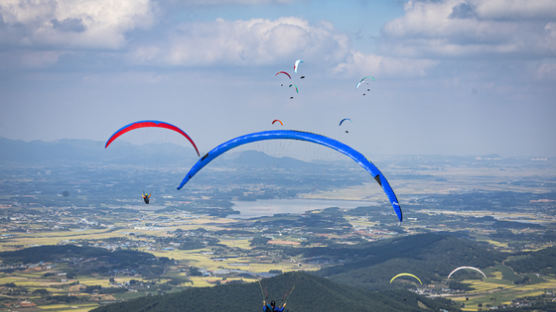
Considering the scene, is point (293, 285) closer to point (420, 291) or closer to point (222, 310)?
point (222, 310)

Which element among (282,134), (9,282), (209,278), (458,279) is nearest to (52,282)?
(9,282)

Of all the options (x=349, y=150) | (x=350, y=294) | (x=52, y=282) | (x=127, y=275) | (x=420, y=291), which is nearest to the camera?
(x=349, y=150)

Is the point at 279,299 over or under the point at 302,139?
under

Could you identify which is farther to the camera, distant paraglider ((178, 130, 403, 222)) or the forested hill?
the forested hill

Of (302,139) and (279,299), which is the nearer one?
(302,139)

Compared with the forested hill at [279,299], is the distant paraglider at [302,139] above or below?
above

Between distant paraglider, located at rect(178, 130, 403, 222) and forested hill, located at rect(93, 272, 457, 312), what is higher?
distant paraglider, located at rect(178, 130, 403, 222)

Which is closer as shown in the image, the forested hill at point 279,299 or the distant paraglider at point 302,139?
the distant paraglider at point 302,139

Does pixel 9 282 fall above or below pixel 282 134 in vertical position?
below
